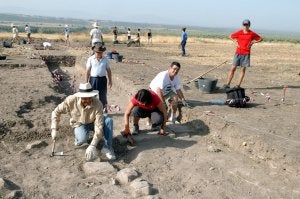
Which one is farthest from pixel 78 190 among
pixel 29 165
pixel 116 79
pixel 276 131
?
pixel 116 79

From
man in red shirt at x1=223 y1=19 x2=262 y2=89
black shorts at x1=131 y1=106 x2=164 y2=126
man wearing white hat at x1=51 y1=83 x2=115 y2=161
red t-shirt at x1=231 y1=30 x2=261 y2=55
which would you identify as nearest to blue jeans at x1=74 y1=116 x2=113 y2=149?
man wearing white hat at x1=51 y1=83 x2=115 y2=161

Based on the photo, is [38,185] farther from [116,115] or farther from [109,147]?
[116,115]

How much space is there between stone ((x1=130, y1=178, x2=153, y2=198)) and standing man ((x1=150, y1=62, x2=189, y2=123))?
2.47 meters

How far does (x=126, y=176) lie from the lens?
17.9 feet

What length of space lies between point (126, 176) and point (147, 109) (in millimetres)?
A: 1733

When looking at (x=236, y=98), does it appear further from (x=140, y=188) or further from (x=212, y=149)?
(x=140, y=188)

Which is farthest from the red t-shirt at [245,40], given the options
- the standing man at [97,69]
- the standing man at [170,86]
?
the standing man at [97,69]

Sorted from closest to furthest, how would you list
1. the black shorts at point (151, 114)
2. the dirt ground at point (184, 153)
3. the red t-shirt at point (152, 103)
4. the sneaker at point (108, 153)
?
1. the dirt ground at point (184, 153)
2. the sneaker at point (108, 153)
3. the red t-shirt at point (152, 103)
4. the black shorts at point (151, 114)

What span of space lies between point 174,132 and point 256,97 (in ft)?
10.9

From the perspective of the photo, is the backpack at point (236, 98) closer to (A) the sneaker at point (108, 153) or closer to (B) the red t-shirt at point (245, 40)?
(B) the red t-shirt at point (245, 40)

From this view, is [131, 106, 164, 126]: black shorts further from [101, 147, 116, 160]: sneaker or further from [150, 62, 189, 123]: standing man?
[101, 147, 116, 160]: sneaker

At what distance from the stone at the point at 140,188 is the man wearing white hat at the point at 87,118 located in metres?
1.01

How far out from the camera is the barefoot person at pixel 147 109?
21.7 ft

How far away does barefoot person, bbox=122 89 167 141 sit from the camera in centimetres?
660
